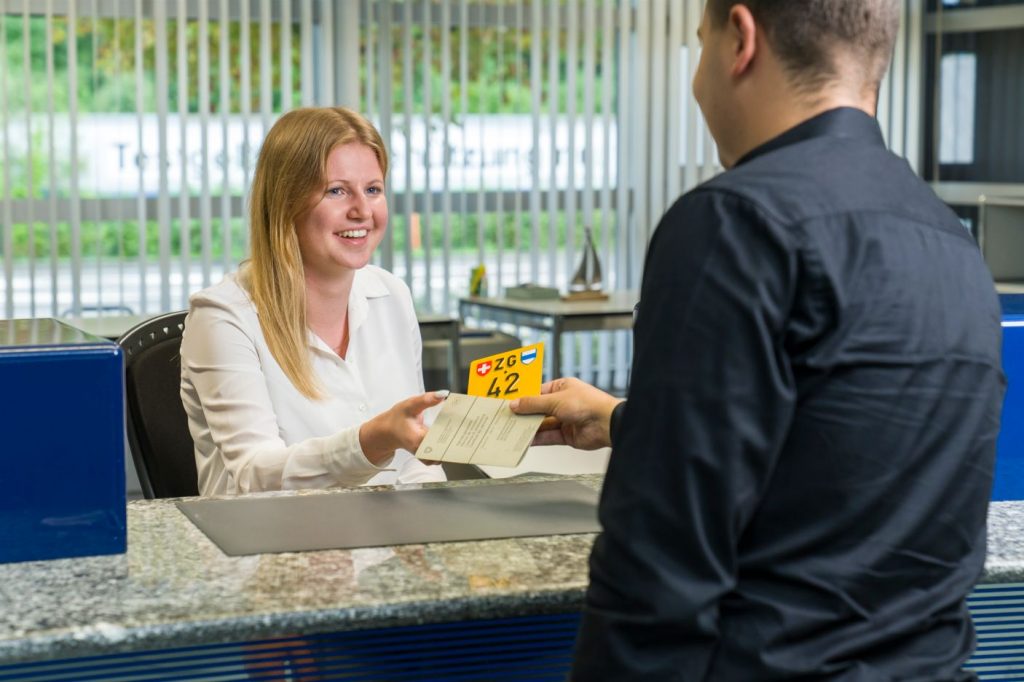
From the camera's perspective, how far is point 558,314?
533 cm

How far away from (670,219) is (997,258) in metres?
5.93

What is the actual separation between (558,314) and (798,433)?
13.9 ft

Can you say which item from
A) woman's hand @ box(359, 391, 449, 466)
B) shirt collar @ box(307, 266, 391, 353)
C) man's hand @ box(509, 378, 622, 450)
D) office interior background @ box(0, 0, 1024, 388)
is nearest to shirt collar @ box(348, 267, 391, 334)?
shirt collar @ box(307, 266, 391, 353)

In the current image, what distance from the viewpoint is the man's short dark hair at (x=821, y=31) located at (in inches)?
44.7

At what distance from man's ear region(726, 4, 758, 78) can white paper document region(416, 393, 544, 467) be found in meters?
0.65

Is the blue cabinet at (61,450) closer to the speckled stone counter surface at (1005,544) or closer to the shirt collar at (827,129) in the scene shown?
the shirt collar at (827,129)

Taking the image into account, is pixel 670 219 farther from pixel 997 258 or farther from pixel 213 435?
pixel 997 258

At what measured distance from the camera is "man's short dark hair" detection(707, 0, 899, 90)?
1136 millimetres

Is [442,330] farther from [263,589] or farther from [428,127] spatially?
[263,589]

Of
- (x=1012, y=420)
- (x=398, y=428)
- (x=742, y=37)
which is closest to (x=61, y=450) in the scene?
(x=398, y=428)

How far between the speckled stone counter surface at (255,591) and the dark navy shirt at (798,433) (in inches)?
10.9

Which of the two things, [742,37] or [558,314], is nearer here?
[742,37]

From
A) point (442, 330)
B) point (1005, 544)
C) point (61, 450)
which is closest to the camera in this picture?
point (61, 450)

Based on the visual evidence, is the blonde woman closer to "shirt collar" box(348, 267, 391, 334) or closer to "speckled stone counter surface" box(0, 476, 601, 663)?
"shirt collar" box(348, 267, 391, 334)
